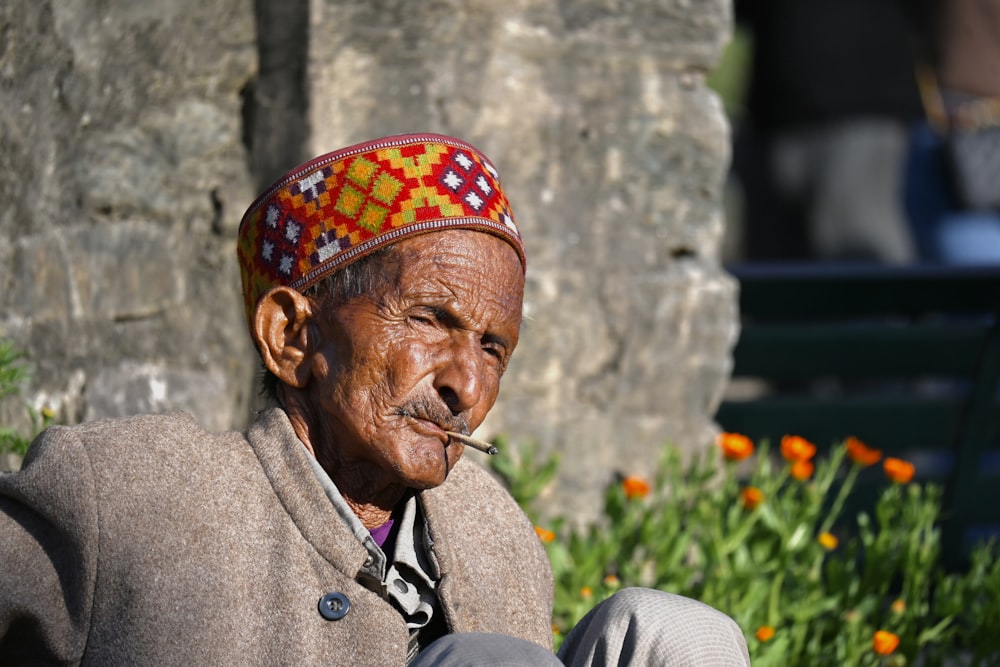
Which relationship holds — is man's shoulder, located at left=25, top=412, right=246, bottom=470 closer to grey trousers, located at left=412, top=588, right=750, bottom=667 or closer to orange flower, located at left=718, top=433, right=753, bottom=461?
grey trousers, located at left=412, top=588, right=750, bottom=667

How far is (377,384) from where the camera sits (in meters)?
2.09

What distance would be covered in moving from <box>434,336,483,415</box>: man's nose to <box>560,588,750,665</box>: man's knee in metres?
0.38

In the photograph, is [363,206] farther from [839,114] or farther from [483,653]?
[839,114]

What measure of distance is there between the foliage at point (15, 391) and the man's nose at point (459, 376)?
81cm

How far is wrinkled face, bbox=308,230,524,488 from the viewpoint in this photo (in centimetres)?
208

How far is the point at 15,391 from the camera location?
250 centimetres

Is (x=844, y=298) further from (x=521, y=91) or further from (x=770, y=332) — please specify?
(x=521, y=91)

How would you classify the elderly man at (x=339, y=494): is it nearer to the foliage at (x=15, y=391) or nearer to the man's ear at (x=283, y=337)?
the man's ear at (x=283, y=337)

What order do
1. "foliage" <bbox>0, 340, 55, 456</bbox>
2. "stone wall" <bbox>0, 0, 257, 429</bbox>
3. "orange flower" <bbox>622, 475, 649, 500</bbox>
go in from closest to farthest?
"foliage" <bbox>0, 340, 55, 456</bbox> < "stone wall" <bbox>0, 0, 257, 429</bbox> < "orange flower" <bbox>622, 475, 649, 500</bbox>

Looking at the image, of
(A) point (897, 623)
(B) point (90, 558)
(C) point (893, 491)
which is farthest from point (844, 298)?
(B) point (90, 558)

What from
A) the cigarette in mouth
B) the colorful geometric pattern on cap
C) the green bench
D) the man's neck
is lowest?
the green bench

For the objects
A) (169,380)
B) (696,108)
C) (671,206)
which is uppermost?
(696,108)

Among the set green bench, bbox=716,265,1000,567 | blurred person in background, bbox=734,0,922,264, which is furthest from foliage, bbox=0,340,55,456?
blurred person in background, bbox=734,0,922,264

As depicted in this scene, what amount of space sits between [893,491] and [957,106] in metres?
2.69
